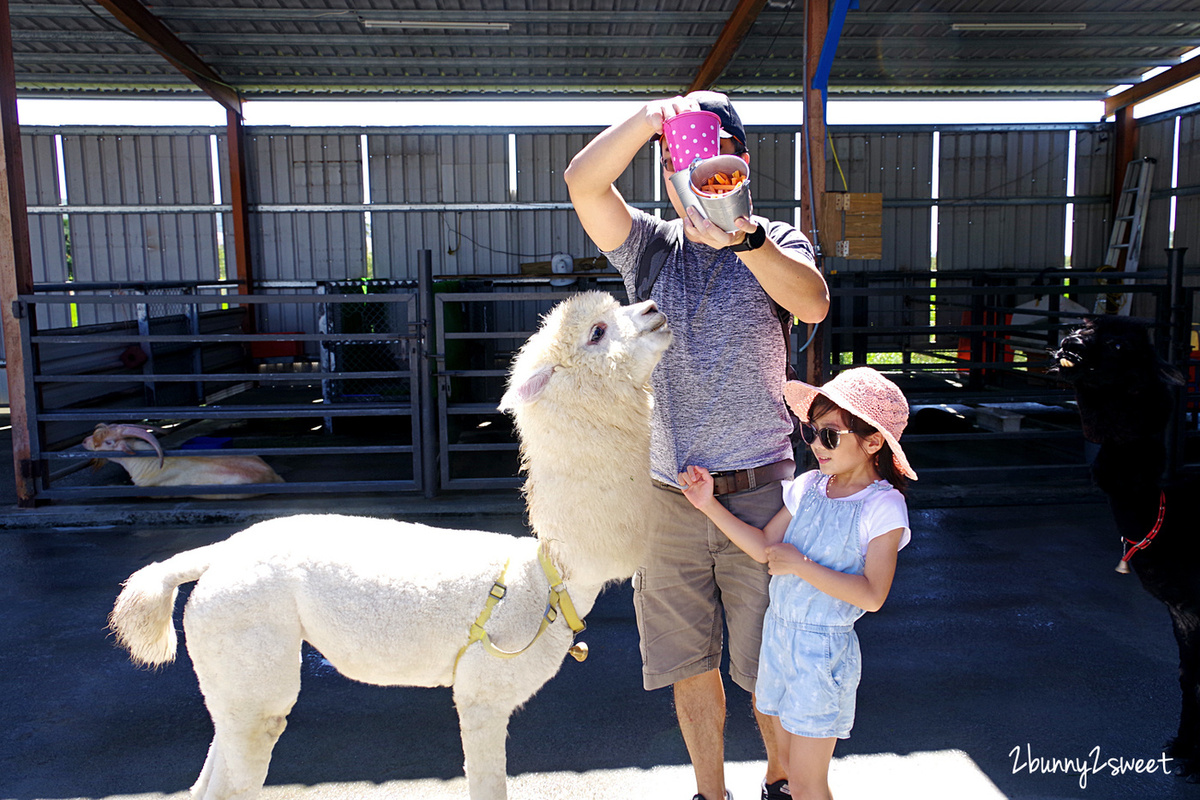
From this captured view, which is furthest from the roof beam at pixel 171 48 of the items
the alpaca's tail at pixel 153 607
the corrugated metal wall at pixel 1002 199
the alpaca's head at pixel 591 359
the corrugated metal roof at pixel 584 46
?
the corrugated metal wall at pixel 1002 199

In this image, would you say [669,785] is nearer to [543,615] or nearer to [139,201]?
[543,615]

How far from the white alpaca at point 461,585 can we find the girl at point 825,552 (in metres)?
0.35

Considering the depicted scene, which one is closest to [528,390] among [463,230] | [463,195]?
[463,230]

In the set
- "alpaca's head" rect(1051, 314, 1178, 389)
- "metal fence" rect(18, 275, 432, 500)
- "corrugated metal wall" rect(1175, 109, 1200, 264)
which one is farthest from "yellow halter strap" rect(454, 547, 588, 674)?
"corrugated metal wall" rect(1175, 109, 1200, 264)

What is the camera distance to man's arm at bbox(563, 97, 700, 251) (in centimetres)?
187

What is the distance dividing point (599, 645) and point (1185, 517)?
250 cm

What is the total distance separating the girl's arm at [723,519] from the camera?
6.84 feet

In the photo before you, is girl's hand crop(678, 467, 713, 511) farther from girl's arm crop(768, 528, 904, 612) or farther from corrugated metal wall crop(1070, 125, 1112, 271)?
corrugated metal wall crop(1070, 125, 1112, 271)

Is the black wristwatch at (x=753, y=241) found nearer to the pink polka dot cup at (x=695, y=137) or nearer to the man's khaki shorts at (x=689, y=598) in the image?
the pink polka dot cup at (x=695, y=137)

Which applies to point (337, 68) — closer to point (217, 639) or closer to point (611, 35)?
point (611, 35)

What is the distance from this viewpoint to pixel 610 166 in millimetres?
1956

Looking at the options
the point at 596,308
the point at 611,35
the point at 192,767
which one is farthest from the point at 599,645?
the point at 611,35

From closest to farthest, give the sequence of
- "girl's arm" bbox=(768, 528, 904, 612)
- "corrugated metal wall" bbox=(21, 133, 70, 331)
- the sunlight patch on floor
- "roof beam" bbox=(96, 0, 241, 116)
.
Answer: "girl's arm" bbox=(768, 528, 904, 612)
the sunlight patch on floor
"roof beam" bbox=(96, 0, 241, 116)
"corrugated metal wall" bbox=(21, 133, 70, 331)

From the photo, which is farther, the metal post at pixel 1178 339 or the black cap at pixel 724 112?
the metal post at pixel 1178 339
